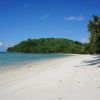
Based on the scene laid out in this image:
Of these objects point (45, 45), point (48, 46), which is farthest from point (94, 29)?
point (45, 45)

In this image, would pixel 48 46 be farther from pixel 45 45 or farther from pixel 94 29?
pixel 94 29

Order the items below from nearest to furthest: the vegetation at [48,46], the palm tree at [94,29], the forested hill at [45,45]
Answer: the palm tree at [94,29] → the vegetation at [48,46] → the forested hill at [45,45]

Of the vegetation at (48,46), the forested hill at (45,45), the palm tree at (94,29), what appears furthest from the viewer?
the forested hill at (45,45)

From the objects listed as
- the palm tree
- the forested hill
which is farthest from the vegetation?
the palm tree

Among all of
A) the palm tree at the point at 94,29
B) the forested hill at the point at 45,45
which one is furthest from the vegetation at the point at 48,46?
the palm tree at the point at 94,29

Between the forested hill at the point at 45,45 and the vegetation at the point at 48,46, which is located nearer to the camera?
the vegetation at the point at 48,46

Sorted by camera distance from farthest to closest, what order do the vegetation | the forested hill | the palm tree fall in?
1. the forested hill
2. the vegetation
3. the palm tree

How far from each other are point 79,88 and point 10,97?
225cm

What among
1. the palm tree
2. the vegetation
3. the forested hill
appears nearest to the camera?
the palm tree

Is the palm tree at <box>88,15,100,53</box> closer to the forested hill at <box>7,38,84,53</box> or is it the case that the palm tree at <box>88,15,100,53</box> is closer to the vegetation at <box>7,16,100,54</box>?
the vegetation at <box>7,16,100,54</box>

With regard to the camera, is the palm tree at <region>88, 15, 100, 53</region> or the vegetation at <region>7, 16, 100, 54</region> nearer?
the palm tree at <region>88, 15, 100, 53</region>

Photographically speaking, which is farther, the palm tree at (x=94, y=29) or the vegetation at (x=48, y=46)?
the vegetation at (x=48, y=46)

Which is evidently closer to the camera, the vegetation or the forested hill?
the vegetation

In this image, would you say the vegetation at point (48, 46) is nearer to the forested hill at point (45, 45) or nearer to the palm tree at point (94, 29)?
the forested hill at point (45, 45)
